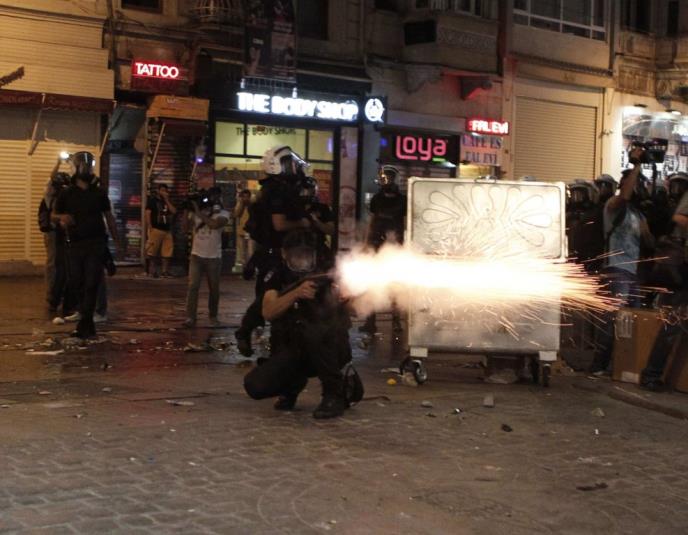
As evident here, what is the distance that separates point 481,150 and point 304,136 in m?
5.11

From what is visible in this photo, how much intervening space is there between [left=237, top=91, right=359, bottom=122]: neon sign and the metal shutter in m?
5.42

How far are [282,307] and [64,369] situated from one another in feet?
9.97

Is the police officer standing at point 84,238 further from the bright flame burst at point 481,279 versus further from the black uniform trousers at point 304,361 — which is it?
the black uniform trousers at point 304,361

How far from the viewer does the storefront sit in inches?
871

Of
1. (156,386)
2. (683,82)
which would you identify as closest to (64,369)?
(156,386)

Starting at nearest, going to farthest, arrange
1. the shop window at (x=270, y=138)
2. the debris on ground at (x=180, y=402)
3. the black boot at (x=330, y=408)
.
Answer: the black boot at (x=330, y=408)
the debris on ground at (x=180, y=402)
the shop window at (x=270, y=138)

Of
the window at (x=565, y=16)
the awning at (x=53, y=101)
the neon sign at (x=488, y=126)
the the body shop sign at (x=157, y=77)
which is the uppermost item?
the window at (x=565, y=16)

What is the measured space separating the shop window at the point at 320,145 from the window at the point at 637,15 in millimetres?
10341

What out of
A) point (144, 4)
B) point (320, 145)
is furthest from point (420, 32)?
point (144, 4)

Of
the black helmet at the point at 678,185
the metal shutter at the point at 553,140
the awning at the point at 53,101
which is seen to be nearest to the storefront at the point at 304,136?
the awning at the point at 53,101

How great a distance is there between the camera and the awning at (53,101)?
1886 cm

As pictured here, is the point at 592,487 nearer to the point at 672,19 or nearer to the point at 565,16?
the point at 565,16

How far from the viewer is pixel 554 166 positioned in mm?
27984

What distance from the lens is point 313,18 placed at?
2359 centimetres
